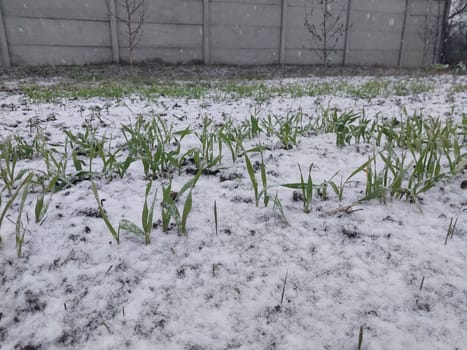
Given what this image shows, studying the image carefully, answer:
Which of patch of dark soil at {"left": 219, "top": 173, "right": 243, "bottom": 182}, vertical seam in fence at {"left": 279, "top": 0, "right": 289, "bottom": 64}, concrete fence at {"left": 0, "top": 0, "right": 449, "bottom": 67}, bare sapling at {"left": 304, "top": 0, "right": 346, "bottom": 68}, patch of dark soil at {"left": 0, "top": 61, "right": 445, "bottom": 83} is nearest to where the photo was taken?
patch of dark soil at {"left": 219, "top": 173, "right": 243, "bottom": 182}

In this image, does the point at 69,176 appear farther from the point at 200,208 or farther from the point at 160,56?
the point at 160,56

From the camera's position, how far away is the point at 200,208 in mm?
1259

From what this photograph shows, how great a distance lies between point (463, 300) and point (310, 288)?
0.39 meters

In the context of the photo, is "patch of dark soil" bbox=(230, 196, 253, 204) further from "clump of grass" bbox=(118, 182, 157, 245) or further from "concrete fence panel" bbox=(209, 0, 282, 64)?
"concrete fence panel" bbox=(209, 0, 282, 64)

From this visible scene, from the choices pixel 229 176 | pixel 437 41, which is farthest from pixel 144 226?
pixel 437 41

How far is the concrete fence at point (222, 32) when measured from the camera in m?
10.3

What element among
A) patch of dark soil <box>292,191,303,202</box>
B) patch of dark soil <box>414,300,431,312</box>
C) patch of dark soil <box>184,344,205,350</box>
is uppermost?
patch of dark soil <box>292,191,303,202</box>

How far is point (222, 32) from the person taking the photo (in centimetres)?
1230

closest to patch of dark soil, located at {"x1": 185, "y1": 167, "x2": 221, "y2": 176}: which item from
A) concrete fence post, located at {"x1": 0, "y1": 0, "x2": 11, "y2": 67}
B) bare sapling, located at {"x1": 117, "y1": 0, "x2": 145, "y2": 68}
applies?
bare sapling, located at {"x1": 117, "y1": 0, "x2": 145, "y2": 68}

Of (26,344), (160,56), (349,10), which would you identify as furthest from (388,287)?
(349,10)

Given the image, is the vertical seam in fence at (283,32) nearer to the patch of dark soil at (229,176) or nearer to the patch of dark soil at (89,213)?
the patch of dark soil at (229,176)

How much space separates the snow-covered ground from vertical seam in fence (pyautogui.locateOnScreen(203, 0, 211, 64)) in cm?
1192

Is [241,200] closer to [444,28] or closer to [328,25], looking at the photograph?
[328,25]

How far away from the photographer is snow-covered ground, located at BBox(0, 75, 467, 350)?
2.41 feet
